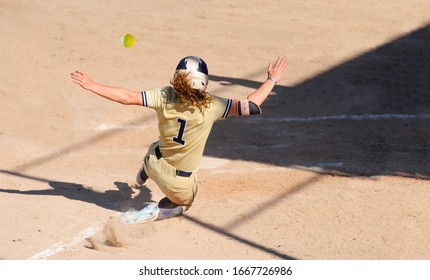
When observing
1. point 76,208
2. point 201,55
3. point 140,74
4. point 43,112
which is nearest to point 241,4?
point 201,55

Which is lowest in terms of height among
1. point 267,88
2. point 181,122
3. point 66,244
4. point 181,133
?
point 66,244

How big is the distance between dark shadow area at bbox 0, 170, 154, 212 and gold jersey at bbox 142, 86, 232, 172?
113 centimetres

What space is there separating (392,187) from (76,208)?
10.6ft

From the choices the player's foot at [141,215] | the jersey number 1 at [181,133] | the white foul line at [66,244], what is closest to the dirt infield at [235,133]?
the white foul line at [66,244]

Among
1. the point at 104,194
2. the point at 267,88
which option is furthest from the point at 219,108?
the point at 104,194

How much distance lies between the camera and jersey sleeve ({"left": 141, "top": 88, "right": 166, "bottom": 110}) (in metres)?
8.38

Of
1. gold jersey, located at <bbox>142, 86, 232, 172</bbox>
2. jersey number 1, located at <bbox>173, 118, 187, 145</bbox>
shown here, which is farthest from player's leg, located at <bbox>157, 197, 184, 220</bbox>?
jersey number 1, located at <bbox>173, 118, 187, 145</bbox>

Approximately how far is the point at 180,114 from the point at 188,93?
251 millimetres

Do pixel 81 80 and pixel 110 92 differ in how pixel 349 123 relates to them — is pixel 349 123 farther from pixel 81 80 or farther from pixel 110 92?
pixel 81 80

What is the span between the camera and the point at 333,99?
41.7 ft

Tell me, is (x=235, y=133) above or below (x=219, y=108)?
below

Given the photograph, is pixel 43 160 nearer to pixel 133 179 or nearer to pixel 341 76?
pixel 133 179

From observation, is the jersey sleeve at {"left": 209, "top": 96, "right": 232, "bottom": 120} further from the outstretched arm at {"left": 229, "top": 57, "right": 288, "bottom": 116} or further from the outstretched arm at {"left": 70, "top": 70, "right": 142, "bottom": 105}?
the outstretched arm at {"left": 70, "top": 70, "right": 142, "bottom": 105}

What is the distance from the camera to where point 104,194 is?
9914mm
